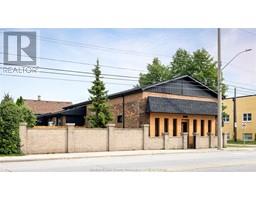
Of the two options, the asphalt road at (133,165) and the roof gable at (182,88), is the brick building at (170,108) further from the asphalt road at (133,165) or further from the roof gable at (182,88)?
the asphalt road at (133,165)

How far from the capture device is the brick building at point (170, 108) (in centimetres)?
3206

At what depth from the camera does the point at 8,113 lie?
76.5ft

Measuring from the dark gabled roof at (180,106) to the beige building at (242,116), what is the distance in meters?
18.2

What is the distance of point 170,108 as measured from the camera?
1275 inches

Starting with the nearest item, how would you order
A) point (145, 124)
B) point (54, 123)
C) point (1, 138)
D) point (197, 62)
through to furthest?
1. point (1, 138)
2. point (145, 124)
3. point (54, 123)
4. point (197, 62)

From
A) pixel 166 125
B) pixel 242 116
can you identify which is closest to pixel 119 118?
pixel 166 125

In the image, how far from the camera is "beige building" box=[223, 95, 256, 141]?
53.1m

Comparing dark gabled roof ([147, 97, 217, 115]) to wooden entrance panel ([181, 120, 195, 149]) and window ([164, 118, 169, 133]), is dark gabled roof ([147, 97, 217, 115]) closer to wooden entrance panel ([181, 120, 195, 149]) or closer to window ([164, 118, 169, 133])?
window ([164, 118, 169, 133])

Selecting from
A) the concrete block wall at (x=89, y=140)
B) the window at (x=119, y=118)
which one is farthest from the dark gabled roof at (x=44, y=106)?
the concrete block wall at (x=89, y=140)
